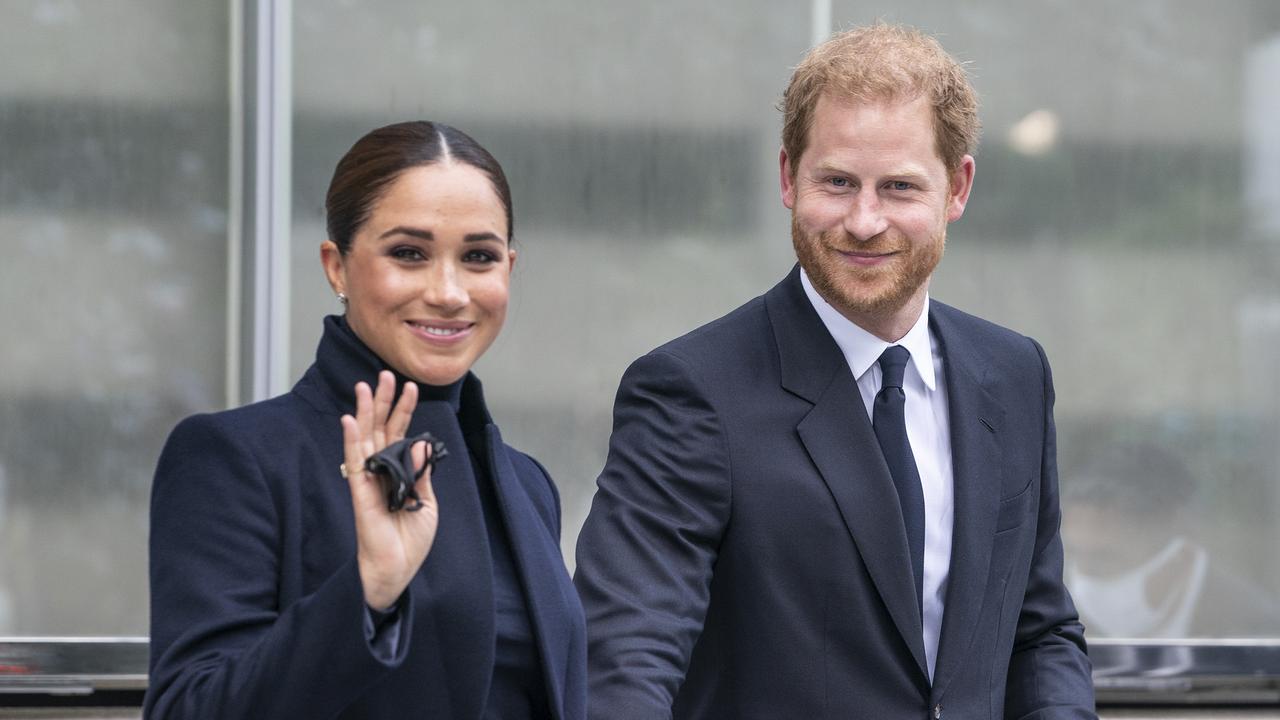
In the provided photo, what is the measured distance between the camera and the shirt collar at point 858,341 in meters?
2.82

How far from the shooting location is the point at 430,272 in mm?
2104

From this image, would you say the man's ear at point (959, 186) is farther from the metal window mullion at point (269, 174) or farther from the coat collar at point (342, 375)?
the metal window mullion at point (269, 174)

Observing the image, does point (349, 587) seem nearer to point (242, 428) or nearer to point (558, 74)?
point (242, 428)

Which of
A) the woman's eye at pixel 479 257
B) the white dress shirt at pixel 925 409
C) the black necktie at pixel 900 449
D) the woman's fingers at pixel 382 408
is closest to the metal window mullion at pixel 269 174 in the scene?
the white dress shirt at pixel 925 409

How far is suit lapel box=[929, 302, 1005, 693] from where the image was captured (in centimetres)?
264

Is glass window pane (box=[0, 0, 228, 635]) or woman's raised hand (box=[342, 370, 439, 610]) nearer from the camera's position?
woman's raised hand (box=[342, 370, 439, 610])

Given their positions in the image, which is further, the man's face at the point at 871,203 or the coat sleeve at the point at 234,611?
the man's face at the point at 871,203

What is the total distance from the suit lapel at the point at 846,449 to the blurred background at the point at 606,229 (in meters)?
1.93

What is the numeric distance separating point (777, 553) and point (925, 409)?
45cm

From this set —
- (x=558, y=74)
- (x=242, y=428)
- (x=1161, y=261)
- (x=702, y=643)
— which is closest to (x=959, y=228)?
(x=1161, y=261)

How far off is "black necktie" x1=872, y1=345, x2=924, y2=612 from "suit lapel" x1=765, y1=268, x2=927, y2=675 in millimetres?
37

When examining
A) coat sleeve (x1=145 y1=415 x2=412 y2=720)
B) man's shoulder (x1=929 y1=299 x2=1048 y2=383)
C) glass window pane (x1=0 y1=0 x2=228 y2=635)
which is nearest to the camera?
coat sleeve (x1=145 y1=415 x2=412 y2=720)

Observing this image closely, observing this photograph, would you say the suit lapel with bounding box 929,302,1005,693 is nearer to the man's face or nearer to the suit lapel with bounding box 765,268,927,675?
the suit lapel with bounding box 765,268,927,675

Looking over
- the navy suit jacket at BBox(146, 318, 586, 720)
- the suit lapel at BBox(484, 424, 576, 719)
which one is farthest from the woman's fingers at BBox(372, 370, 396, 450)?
the suit lapel at BBox(484, 424, 576, 719)
